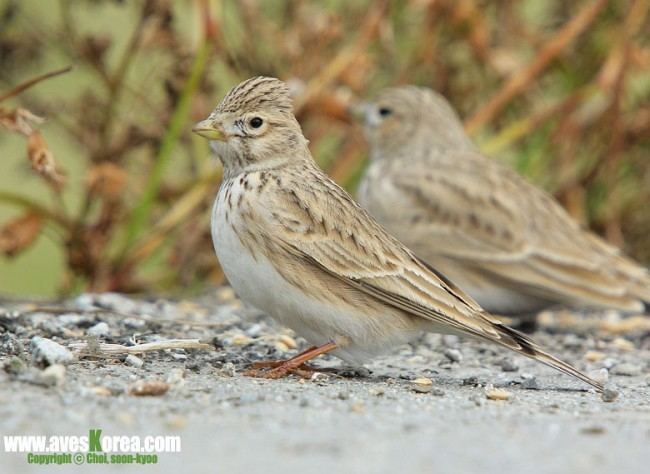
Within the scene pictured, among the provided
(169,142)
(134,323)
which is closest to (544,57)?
(169,142)

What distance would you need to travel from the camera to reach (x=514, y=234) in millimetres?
7422

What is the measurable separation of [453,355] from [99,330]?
5.51 feet

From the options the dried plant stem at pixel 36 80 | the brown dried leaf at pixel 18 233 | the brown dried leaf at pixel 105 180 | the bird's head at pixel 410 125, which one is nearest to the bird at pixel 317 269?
the dried plant stem at pixel 36 80

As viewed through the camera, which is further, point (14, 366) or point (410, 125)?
point (410, 125)

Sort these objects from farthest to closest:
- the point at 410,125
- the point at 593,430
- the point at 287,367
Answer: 1. the point at 410,125
2. the point at 287,367
3. the point at 593,430

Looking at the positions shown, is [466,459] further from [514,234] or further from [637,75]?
[637,75]

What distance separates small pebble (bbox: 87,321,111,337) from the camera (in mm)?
5527

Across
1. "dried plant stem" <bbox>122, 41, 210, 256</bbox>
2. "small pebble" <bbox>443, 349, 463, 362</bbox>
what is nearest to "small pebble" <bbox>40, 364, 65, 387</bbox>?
"small pebble" <bbox>443, 349, 463, 362</bbox>

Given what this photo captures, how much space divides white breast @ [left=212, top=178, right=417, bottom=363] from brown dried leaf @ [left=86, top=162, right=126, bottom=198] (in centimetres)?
204

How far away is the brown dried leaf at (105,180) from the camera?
23.2 ft

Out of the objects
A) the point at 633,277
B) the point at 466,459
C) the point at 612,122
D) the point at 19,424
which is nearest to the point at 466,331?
the point at 466,459

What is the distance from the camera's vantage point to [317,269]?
5074 mm

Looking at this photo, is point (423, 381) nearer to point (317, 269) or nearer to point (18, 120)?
point (317, 269)

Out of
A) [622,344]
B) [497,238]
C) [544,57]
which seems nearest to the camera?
[622,344]
